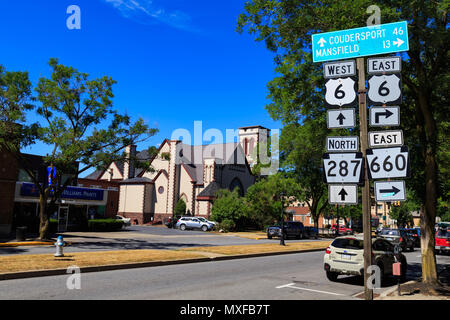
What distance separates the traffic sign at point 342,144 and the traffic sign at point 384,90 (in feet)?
3.18

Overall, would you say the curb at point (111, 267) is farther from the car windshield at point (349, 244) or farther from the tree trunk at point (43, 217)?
the tree trunk at point (43, 217)

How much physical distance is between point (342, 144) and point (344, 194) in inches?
42.9

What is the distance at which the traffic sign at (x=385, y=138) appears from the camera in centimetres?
749

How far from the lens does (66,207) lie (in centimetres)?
3391

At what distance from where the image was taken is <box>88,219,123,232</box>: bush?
34969mm

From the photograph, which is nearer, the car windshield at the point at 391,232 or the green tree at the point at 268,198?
the car windshield at the point at 391,232

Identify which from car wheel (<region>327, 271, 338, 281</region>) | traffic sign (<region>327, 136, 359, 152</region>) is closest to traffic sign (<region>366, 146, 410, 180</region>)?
traffic sign (<region>327, 136, 359, 152</region>)

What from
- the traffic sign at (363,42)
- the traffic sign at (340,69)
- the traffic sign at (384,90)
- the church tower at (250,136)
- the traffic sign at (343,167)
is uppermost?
the church tower at (250,136)

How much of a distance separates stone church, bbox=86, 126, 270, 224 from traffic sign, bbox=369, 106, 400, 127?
45355 millimetres

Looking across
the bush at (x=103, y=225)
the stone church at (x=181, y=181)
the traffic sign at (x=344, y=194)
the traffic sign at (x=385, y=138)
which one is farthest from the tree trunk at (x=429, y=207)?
the stone church at (x=181, y=181)

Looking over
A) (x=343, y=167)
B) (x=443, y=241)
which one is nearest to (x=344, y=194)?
(x=343, y=167)

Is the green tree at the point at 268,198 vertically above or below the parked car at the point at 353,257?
above
